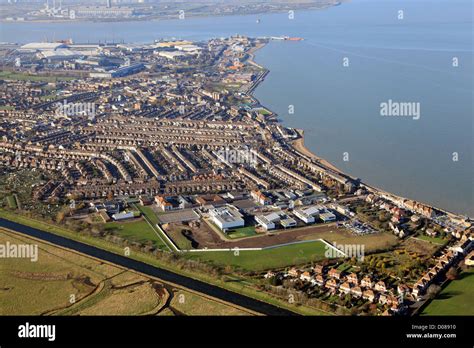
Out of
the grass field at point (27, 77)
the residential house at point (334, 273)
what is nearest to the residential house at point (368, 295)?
the residential house at point (334, 273)

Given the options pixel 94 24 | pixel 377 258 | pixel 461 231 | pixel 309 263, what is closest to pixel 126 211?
pixel 309 263

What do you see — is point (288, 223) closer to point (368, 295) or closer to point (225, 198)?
point (225, 198)

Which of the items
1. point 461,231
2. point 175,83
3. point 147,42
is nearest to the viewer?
point 461,231

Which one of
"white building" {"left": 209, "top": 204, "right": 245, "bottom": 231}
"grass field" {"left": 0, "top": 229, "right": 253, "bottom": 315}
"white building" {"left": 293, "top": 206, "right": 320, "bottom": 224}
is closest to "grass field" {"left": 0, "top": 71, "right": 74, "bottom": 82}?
"white building" {"left": 209, "top": 204, "right": 245, "bottom": 231}

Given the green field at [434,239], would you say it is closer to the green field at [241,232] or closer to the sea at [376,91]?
the sea at [376,91]

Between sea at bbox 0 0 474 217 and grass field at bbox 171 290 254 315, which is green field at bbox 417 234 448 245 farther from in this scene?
grass field at bbox 171 290 254 315

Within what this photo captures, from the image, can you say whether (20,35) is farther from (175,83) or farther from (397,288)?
(397,288)
